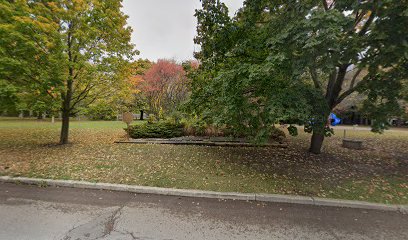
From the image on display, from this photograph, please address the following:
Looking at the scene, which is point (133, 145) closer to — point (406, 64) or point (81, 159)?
point (81, 159)

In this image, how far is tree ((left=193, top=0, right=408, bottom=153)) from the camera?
13.9 ft

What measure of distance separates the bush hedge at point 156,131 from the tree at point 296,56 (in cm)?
299

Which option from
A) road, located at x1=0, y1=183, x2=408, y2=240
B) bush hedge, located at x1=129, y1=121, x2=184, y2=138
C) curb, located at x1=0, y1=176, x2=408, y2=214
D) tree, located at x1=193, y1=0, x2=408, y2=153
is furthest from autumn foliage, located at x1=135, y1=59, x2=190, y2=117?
road, located at x1=0, y1=183, x2=408, y2=240

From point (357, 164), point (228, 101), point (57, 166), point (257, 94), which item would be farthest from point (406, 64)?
point (57, 166)

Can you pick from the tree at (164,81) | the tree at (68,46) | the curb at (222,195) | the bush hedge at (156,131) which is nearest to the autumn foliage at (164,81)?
the tree at (164,81)

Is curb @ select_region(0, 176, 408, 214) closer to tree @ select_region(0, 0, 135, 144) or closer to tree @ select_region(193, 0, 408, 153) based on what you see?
tree @ select_region(193, 0, 408, 153)

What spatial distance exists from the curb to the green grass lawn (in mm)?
242

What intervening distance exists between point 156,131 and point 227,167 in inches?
178

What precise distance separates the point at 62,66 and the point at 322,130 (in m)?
7.96

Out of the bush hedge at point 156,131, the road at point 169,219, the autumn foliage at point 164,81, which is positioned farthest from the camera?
the autumn foliage at point 164,81

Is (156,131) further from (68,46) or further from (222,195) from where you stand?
(222,195)

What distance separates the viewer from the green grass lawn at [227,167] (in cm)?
506

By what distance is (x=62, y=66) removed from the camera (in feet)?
22.1

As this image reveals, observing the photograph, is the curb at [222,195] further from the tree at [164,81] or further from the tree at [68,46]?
Answer: the tree at [164,81]
